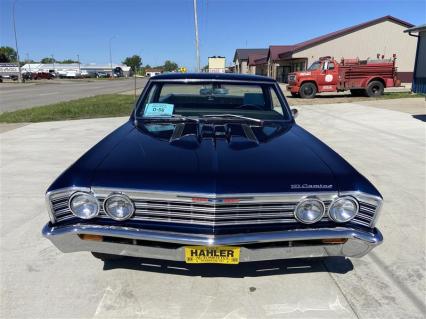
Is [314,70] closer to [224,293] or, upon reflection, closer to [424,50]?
[424,50]

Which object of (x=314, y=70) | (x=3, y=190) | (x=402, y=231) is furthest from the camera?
(x=314, y=70)

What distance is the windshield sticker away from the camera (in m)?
3.84

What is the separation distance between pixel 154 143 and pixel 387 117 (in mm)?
11731

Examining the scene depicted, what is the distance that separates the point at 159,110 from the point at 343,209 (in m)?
2.12

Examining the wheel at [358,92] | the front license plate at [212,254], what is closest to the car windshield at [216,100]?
the front license plate at [212,254]

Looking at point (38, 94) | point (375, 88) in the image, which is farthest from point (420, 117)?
point (38, 94)

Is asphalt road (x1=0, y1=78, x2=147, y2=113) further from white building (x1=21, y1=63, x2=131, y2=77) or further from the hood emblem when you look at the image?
white building (x1=21, y1=63, x2=131, y2=77)

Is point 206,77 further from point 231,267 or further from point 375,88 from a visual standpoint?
point 375,88

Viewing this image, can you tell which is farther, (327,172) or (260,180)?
(327,172)

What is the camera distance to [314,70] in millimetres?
20781

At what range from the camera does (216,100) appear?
415 centimetres

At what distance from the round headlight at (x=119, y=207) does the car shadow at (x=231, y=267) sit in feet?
2.44

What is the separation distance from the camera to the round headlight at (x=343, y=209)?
8.18ft

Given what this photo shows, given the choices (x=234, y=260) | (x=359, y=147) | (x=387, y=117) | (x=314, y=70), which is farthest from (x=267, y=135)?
(x=314, y=70)
